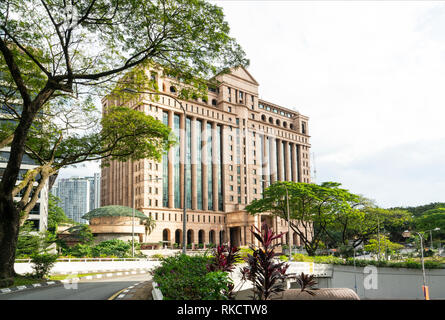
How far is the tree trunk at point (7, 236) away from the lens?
16.7m

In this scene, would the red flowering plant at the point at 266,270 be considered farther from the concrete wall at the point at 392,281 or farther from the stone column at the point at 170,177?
the stone column at the point at 170,177

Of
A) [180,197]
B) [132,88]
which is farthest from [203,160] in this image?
[132,88]

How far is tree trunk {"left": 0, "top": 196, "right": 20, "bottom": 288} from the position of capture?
1672 cm

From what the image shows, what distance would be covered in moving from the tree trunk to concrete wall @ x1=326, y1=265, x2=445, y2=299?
28389mm

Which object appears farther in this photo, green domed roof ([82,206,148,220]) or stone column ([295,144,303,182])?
stone column ([295,144,303,182])

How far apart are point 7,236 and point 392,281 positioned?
31.2 metres

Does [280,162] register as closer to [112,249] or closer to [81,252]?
[112,249]

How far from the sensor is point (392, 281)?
33.2 meters

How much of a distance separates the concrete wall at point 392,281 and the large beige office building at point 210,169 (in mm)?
37081

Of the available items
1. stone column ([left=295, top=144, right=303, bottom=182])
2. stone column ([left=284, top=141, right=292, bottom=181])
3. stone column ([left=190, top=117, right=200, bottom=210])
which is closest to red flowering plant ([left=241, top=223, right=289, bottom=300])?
stone column ([left=190, top=117, right=200, bottom=210])

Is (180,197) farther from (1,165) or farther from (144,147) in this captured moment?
(144,147)

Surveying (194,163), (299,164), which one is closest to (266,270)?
(194,163)

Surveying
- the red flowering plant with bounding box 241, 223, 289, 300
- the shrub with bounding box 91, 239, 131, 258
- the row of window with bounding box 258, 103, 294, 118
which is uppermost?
the row of window with bounding box 258, 103, 294, 118

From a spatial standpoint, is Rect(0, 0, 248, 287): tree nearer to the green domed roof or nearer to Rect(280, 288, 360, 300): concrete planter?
Rect(280, 288, 360, 300): concrete planter
